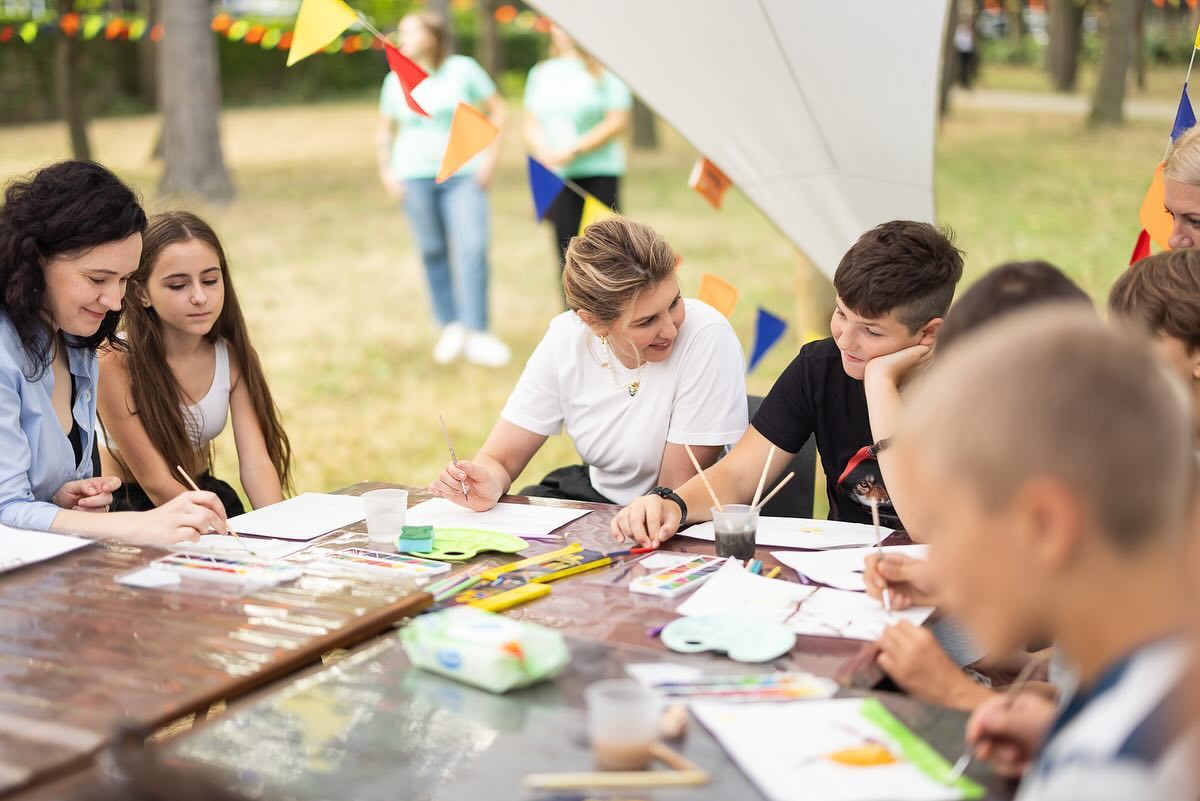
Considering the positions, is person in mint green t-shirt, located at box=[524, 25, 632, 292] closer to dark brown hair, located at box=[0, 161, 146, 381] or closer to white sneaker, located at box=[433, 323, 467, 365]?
white sneaker, located at box=[433, 323, 467, 365]

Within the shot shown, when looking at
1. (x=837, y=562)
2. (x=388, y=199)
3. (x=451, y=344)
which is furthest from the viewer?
(x=388, y=199)

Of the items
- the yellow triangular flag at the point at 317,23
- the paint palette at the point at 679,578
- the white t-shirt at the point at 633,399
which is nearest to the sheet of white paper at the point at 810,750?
the paint palette at the point at 679,578

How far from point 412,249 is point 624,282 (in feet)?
27.6

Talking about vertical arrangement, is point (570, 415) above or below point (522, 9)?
below

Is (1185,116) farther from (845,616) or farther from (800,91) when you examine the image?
(845,616)

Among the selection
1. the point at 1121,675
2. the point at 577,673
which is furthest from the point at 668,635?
the point at 1121,675

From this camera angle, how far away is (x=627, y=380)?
3125 mm

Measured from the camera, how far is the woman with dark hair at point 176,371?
3.12 metres

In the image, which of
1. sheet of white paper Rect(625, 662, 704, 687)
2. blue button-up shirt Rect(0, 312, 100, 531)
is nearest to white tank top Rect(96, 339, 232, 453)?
blue button-up shirt Rect(0, 312, 100, 531)

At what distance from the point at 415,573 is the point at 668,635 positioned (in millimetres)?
529

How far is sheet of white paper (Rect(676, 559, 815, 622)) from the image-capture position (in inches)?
79.2

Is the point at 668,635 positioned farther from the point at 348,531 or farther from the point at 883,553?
the point at 348,531

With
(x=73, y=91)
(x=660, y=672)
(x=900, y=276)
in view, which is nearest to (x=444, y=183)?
(x=73, y=91)

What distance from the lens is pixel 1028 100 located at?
22.4 m
